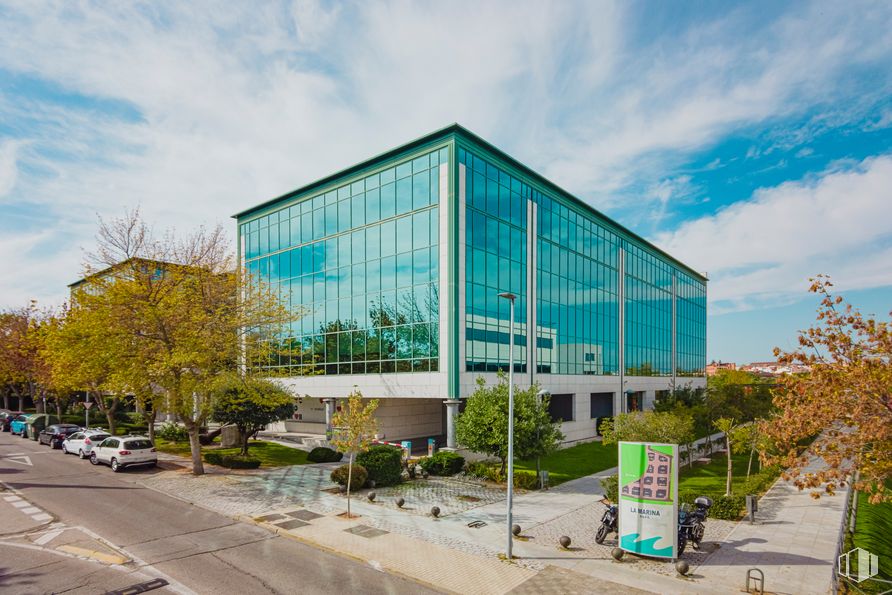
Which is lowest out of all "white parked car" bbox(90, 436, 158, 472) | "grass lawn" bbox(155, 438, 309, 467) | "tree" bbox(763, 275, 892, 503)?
"grass lawn" bbox(155, 438, 309, 467)

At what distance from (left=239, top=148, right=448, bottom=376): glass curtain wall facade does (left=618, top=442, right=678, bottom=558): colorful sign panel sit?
18.1m

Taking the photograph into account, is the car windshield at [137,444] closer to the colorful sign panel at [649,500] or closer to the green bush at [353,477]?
the green bush at [353,477]

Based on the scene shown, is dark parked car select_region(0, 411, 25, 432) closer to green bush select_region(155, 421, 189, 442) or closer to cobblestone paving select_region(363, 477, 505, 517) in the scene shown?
green bush select_region(155, 421, 189, 442)

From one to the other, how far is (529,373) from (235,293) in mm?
21132

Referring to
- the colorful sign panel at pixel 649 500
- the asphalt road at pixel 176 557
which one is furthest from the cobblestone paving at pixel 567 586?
the asphalt road at pixel 176 557

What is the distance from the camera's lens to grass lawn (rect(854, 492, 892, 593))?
13.1m

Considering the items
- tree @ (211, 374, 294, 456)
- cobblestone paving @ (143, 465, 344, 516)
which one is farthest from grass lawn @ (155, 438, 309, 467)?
cobblestone paving @ (143, 465, 344, 516)

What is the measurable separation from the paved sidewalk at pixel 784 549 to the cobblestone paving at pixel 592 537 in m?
0.38

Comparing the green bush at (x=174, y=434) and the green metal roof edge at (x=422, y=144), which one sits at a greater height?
the green metal roof edge at (x=422, y=144)

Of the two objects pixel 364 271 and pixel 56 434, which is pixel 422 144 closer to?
pixel 364 271

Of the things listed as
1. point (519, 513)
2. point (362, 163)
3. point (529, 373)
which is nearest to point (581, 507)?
point (519, 513)

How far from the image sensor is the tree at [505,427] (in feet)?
78.0

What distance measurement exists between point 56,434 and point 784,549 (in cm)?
4337

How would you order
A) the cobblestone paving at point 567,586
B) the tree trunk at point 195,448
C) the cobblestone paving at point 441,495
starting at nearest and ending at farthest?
the cobblestone paving at point 567,586 → the cobblestone paving at point 441,495 → the tree trunk at point 195,448
